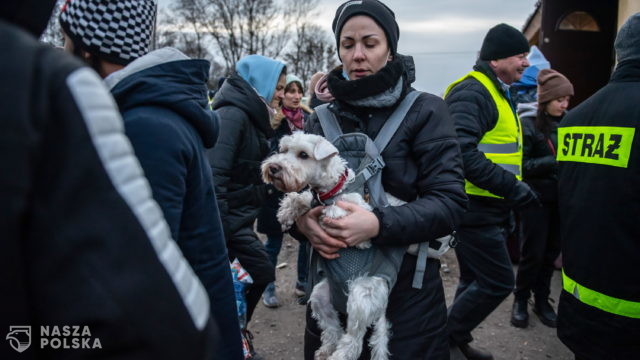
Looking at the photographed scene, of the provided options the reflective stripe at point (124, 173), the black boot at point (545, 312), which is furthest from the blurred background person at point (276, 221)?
the reflective stripe at point (124, 173)

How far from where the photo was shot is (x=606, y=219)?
2.28 metres

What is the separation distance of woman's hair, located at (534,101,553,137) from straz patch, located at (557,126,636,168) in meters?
2.37

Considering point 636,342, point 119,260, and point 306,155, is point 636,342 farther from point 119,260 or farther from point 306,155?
point 119,260

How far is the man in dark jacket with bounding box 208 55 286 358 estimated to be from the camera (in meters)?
3.46

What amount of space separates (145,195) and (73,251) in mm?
163

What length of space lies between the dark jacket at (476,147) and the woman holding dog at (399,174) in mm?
1438

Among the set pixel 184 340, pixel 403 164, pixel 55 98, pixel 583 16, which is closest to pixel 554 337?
pixel 403 164

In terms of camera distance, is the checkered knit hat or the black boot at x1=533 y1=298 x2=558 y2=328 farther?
the black boot at x1=533 y1=298 x2=558 y2=328

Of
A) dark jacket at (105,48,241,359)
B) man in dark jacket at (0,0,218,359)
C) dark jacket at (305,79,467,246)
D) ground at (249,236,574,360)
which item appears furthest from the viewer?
ground at (249,236,574,360)

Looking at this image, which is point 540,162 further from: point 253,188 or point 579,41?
point 579,41

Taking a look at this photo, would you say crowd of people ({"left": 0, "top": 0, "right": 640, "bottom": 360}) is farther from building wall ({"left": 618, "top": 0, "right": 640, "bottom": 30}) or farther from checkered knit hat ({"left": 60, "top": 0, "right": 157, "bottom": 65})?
building wall ({"left": 618, "top": 0, "right": 640, "bottom": 30})

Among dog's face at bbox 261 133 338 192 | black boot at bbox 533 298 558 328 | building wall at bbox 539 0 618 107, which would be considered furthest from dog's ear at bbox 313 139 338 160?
building wall at bbox 539 0 618 107

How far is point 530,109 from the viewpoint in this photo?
5.07m

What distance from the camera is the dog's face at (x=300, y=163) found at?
7.16 ft
